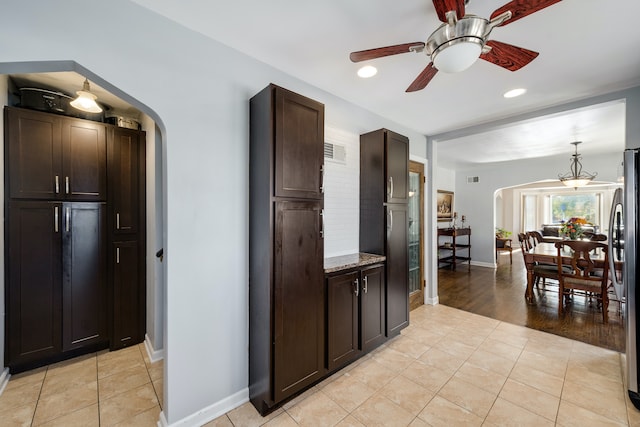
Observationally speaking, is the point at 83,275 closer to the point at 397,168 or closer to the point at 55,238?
the point at 55,238

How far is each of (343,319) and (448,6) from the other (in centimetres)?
223

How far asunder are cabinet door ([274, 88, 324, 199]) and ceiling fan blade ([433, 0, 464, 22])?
3.21 ft

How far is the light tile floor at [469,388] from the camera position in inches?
70.7

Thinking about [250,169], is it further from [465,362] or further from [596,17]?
[465,362]

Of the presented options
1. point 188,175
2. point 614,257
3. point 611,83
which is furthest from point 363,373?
point 611,83

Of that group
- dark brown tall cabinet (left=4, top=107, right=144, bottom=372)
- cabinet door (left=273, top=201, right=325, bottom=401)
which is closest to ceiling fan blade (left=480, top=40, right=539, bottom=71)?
cabinet door (left=273, top=201, right=325, bottom=401)

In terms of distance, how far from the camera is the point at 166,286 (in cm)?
168

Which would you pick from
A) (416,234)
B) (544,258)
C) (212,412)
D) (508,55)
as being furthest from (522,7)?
(544,258)

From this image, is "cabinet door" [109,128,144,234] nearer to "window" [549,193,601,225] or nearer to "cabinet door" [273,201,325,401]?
"cabinet door" [273,201,325,401]

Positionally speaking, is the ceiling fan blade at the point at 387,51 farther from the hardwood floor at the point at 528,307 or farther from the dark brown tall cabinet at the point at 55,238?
the hardwood floor at the point at 528,307

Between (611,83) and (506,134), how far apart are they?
5.39 ft

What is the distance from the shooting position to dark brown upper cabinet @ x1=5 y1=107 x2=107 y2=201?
2221mm

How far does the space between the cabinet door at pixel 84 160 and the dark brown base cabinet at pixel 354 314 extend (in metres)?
2.49

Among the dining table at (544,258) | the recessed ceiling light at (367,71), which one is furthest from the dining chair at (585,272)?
the recessed ceiling light at (367,71)
